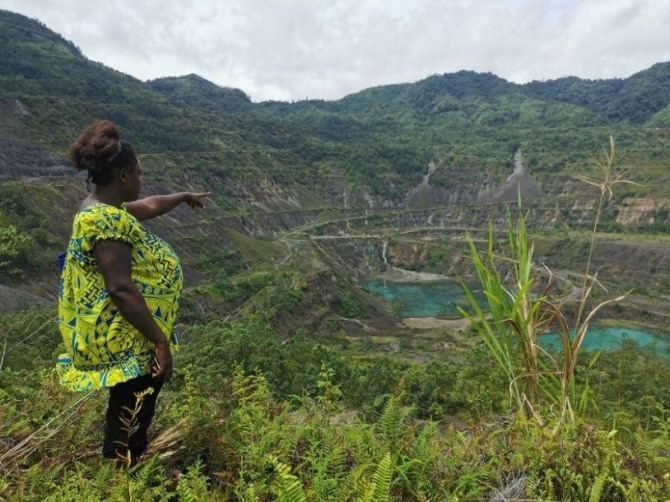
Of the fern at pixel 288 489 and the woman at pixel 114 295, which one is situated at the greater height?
the woman at pixel 114 295

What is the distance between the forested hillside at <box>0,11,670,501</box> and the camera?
7.30 feet

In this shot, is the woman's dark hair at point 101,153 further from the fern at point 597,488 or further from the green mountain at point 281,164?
the green mountain at point 281,164

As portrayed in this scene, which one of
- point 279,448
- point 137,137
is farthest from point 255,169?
point 279,448

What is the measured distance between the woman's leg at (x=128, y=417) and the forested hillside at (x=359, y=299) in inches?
5.8

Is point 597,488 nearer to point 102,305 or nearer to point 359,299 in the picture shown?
point 102,305

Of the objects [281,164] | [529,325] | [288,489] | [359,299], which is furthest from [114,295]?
[281,164]

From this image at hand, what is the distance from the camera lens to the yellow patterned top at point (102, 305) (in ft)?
6.59

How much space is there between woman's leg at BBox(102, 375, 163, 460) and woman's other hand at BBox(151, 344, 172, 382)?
0.08 m

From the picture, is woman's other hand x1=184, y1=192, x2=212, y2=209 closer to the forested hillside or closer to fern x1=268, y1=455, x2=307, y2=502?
the forested hillside

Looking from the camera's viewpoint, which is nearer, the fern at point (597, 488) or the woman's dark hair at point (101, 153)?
the fern at point (597, 488)

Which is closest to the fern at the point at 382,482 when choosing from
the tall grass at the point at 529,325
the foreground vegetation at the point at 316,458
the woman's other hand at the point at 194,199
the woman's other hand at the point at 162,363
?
the foreground vegetation at the point at 316,458

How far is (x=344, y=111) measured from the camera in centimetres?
18700

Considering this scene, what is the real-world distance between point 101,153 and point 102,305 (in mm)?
654

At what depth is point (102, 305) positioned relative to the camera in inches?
81.7
